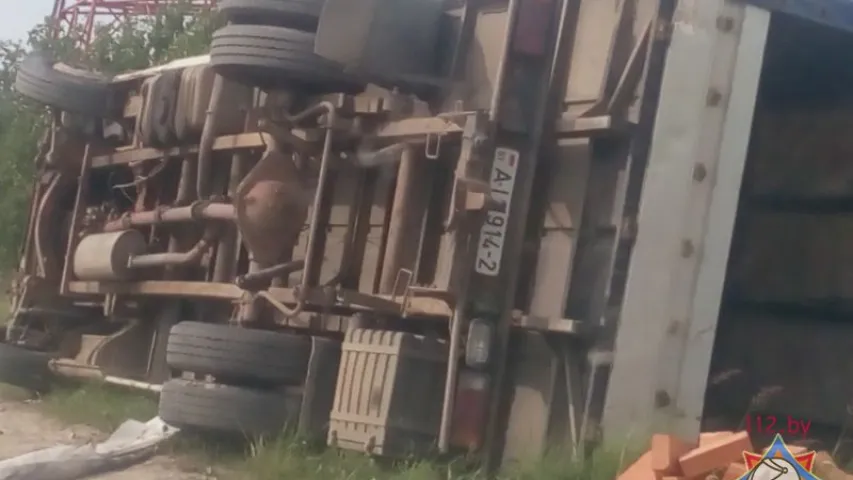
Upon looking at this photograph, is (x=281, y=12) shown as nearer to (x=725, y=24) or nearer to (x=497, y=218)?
(x=497, y=218)

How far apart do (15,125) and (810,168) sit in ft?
45.1

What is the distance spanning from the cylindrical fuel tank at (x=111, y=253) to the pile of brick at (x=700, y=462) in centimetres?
380

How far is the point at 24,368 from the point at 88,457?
2.32 metres

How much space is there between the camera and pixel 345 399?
15.2ft

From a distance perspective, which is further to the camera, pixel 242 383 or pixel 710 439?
pixel 242 383

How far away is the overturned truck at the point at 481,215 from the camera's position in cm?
427

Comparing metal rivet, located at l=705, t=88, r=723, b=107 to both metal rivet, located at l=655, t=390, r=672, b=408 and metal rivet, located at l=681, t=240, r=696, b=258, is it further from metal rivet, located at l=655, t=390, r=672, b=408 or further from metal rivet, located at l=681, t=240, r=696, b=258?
metal rivet, located at l=655, t=390, r=672, b=408

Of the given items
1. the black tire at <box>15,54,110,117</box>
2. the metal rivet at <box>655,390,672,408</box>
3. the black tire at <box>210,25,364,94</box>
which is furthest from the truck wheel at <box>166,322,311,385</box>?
the black tire at <box>15,54,110,117</box>

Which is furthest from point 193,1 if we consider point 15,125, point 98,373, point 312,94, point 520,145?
point 520,145

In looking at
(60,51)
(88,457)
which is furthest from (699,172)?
(60,51)

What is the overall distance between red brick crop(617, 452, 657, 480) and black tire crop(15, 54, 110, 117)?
4.84 m

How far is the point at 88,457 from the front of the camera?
17.1ft

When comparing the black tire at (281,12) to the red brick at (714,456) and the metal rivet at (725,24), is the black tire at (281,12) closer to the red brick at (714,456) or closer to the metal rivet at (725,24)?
the metal rivet at (725,24)

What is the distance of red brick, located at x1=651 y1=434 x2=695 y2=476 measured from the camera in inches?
140
